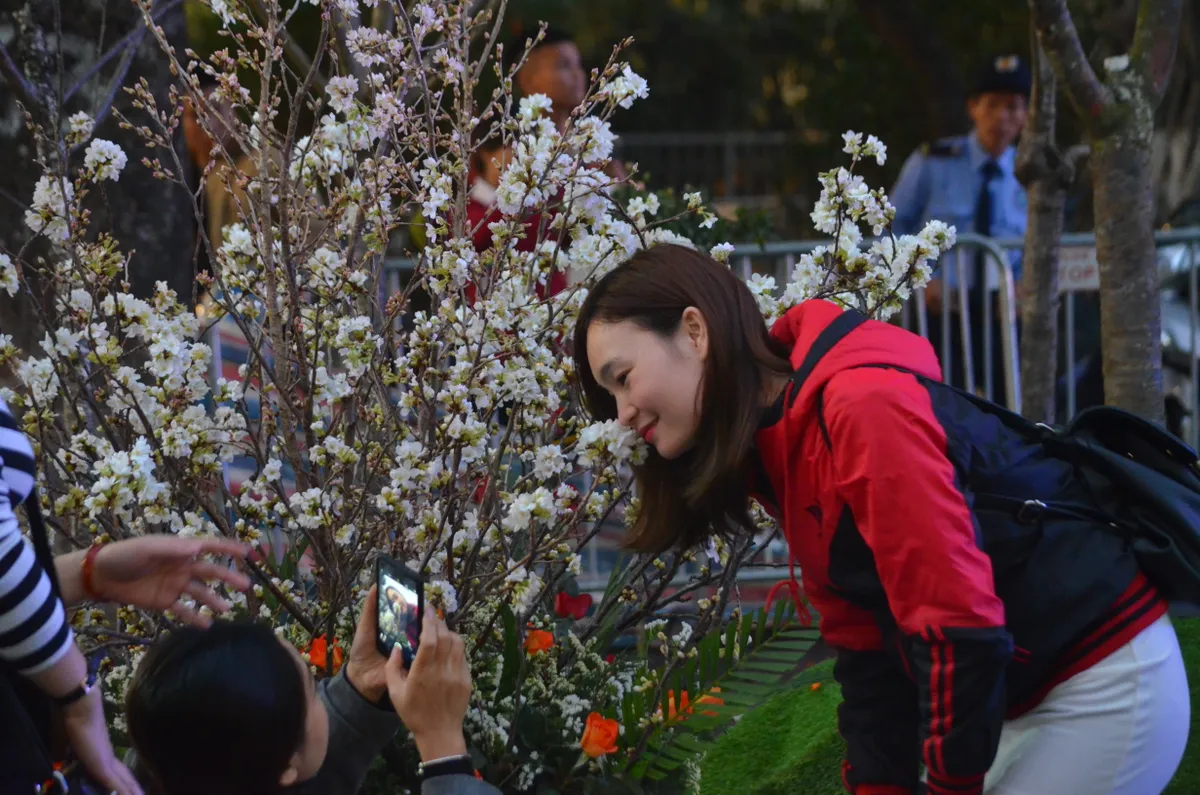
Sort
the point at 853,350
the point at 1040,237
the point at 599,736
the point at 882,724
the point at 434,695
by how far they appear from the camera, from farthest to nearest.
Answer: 1. the point at 1040,237
2. the point at 599,736
3. the point at 882,724
4. the point at 853,350
5. the point at 434,695

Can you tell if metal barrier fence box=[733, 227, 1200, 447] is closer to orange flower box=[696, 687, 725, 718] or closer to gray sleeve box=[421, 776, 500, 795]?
orange flower box=[696, 687, 725, 718]

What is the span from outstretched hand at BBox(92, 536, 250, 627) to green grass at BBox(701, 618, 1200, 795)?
5.52ft

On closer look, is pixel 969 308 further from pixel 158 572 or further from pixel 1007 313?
pixel 158 572

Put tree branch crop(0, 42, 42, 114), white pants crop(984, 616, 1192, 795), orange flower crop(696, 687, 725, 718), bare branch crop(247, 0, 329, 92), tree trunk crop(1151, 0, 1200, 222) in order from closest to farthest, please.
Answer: white pants crop(984, 616, 1192, 795) → orange flower crop(696, 687, 725, 718) → bare branch crop(247, 0, 329, 92) → tree branch crop(0, 42, 42, 114) → tree trunk crop(1151, 0, 1200, 222)

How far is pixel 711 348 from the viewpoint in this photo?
90.7 inches

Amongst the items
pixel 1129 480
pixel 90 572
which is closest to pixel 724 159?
pixel 1129 480

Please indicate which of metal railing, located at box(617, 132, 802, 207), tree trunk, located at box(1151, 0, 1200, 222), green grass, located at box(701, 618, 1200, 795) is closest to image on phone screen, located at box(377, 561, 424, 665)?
green grass, located at box(701, 618, 1200, 795)

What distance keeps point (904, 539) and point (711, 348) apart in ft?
1.59

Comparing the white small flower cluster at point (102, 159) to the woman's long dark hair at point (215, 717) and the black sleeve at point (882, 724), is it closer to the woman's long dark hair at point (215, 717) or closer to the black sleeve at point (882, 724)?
the woman's long dark hair at point (215, 717)

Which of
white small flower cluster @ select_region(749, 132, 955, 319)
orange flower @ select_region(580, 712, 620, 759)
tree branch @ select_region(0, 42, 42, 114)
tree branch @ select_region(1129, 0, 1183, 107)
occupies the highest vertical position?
tree branch @ select_region(1129, 0, 1183, 107)

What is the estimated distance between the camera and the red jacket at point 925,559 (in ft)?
6.58

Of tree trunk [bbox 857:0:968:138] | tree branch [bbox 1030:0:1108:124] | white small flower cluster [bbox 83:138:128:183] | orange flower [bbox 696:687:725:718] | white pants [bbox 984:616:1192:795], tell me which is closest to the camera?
white pants [bbox 984:616:1192:795]

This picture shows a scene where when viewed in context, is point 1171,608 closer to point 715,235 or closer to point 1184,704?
point 1184,704

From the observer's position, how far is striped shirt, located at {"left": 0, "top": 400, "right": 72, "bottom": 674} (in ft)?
5.94
